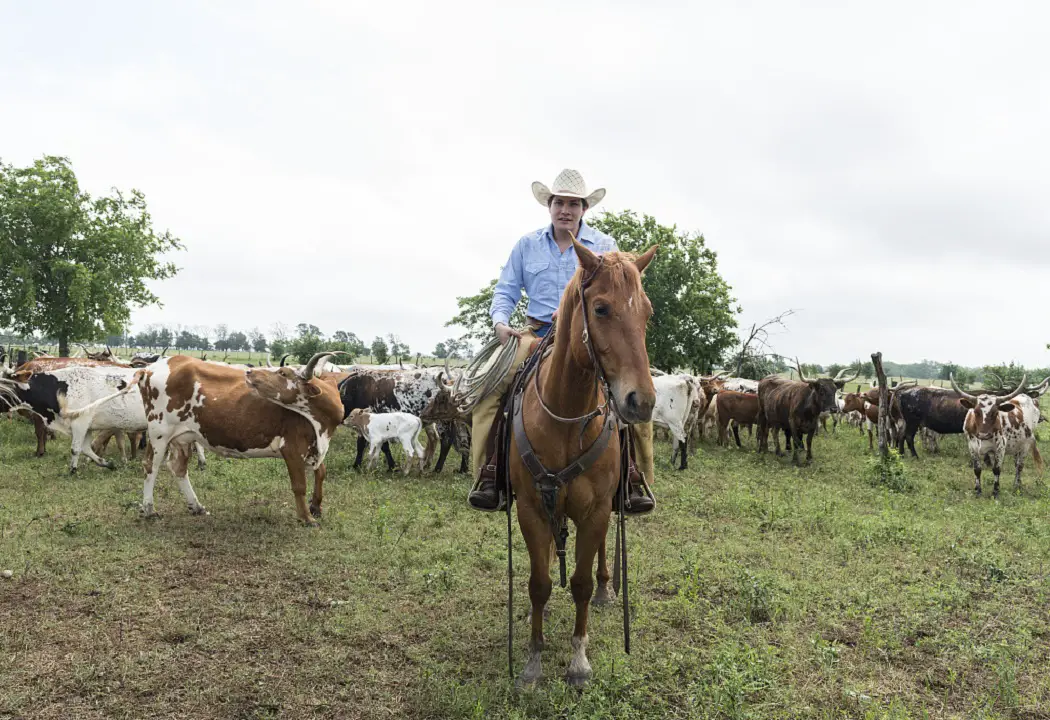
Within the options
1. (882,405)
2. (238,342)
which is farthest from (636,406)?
(238,342)

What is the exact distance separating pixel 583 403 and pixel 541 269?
1529 millimetres

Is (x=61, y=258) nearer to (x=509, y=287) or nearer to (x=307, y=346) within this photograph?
(x=307, y=346)

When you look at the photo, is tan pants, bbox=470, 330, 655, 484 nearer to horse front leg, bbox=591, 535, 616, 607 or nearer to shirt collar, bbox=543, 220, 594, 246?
shirt collar, bbox=543, 220, 594, 246

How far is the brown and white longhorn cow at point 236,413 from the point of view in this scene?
7.50 m

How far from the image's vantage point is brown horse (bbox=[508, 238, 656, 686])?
3.14m

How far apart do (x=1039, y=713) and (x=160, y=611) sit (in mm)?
6568

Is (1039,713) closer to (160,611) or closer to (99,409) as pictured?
(160,611)

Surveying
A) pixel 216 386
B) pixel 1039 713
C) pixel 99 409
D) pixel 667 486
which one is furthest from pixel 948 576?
pixel 99 409

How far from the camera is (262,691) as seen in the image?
13.1 feet

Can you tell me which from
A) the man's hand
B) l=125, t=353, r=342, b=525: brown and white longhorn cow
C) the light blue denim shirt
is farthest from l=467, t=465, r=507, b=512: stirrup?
l=125, t=353, r=342, b=525: brown and white longhorn cow

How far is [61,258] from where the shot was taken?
25188 millimetres

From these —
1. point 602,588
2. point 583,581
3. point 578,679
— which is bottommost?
point 578,679

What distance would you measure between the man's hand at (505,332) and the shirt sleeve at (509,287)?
7.7 inches

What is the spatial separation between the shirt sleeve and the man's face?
434 mm
